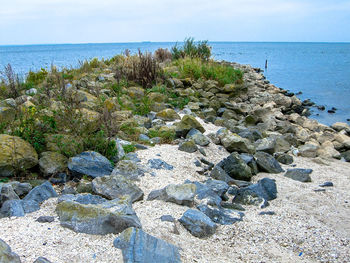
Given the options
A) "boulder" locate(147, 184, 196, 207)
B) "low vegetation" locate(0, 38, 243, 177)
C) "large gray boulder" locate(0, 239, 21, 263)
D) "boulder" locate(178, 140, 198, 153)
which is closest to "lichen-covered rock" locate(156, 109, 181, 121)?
"low vegetation" locate(0, 38, 243, 177)

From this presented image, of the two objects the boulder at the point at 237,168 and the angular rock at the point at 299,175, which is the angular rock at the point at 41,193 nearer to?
the boulder at the point at 237,168

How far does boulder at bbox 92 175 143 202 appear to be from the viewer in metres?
4.09

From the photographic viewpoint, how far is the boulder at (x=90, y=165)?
4652 millimetres

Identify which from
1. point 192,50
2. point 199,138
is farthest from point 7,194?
point 192,50

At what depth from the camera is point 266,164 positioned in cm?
616

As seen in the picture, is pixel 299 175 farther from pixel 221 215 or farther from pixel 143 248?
pixel 143 248

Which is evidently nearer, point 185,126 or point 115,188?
point 115,188

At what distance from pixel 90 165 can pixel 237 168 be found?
231 cm

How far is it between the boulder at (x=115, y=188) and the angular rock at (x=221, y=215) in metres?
0.79

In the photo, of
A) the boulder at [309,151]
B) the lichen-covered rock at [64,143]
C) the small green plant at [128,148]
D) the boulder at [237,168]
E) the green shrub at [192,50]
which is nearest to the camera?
the lichen-covered rock at [64,143]

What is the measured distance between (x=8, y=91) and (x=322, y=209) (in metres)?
8.25

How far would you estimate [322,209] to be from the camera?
15.1 feet

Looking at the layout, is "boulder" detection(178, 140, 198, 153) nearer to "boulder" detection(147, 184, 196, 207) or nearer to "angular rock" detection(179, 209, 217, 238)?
"boulder" detection(147, 184, 196, 207)

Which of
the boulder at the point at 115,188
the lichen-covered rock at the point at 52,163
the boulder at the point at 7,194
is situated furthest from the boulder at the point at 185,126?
the boulder at the point at 7,194
